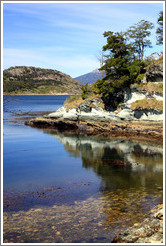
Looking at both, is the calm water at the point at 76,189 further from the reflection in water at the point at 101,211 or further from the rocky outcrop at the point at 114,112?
the rocky outcrop at the point at 114,112

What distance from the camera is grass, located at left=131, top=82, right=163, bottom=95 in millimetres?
40725

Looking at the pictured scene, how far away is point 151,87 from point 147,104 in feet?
10.9

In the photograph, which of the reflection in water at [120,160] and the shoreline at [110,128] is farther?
the shoreline at [110,128]

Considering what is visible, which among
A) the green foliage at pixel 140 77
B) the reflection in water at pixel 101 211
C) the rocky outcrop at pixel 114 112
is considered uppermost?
the green foliage at pixel 140 77

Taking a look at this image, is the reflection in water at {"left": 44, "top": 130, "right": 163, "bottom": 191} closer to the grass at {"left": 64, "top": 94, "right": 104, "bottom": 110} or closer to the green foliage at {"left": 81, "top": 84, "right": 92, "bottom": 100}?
the grass at {"left": 64, "top": 94, "right": 104, "bottom": 110}

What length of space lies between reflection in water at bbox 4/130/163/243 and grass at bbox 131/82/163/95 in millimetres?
19104

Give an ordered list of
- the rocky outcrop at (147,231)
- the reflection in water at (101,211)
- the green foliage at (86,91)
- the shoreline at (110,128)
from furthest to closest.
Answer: the green foliage at (86,91)
the shoreline at (110,128)
the reflection in water at (101,211)
the rocky outcrop at (147,231)

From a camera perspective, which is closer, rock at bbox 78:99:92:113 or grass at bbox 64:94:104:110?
rock at bbox 78:99:92:113

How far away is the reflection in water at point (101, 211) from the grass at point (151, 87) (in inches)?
752

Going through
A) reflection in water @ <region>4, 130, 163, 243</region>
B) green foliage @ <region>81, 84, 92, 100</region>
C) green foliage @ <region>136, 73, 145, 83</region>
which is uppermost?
green foliage @ <region>136, 73, 145, 83</region>

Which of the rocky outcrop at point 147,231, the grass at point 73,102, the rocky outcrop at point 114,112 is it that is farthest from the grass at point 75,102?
the rocky outcrop at point 147,231

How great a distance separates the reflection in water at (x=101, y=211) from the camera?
1091cm

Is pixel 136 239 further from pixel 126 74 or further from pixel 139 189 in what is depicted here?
pixel 126 74

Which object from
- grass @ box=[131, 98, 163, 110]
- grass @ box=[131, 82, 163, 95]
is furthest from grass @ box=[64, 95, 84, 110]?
grass @ box=[131, 82, 163, 95]
